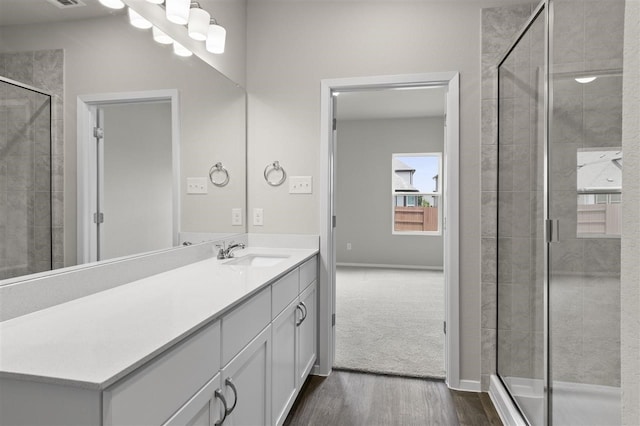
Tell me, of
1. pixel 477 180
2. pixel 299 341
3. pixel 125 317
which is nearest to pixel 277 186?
pixel 299 341

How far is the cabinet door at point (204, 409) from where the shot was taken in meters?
0.93

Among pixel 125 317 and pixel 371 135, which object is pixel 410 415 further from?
pixel 371 135

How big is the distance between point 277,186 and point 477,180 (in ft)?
4.38

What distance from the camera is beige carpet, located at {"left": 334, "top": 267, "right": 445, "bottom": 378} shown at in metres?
2.65

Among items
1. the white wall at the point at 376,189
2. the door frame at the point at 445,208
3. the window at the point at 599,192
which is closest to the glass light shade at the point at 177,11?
the door frame at the point at 445,208

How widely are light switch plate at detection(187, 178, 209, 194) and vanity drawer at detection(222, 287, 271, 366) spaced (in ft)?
2.75

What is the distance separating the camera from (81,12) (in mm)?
1298

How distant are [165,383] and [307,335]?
56.2 inches

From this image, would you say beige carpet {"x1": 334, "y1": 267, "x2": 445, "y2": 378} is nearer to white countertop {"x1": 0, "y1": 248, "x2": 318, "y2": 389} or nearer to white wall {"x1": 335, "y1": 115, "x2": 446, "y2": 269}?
white wall {"x1": 335, "y1": 115, "x2": 446, "y2": 269}

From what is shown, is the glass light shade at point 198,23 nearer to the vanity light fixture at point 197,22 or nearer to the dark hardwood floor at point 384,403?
the vanity light fixture at point 197,22

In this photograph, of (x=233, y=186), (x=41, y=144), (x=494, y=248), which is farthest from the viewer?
(x=233, y=186)

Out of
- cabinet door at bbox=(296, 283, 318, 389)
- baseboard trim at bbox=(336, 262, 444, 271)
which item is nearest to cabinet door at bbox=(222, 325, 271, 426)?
cabinet door at bbox=(296, 283, 318, 389)

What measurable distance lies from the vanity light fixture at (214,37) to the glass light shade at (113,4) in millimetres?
630

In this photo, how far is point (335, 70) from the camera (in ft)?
8.14
